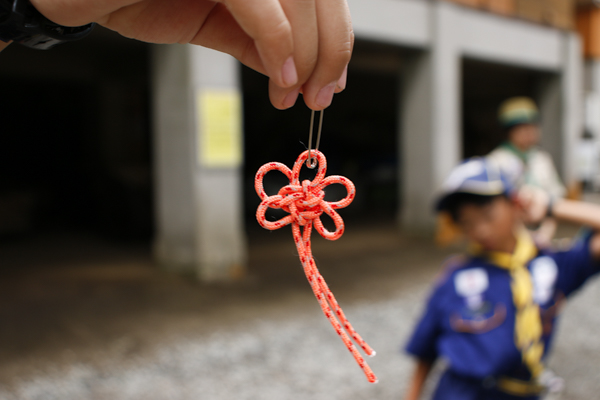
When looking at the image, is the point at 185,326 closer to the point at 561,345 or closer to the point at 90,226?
the point at 561,345

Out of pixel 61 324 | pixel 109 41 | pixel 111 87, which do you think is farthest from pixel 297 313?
pixel 111 87

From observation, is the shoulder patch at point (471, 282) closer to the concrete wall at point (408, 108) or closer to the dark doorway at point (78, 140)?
the concrete wall at point (408, 108)

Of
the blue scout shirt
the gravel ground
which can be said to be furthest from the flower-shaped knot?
the gravel ground

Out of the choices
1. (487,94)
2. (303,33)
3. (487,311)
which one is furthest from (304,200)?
(487,94)

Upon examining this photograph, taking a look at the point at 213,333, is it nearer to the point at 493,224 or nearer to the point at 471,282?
the point at 471,282

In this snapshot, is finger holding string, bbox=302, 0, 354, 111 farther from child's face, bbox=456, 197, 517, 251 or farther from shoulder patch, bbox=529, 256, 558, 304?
shoulder patch, bbox=529, 256, 558, 304
